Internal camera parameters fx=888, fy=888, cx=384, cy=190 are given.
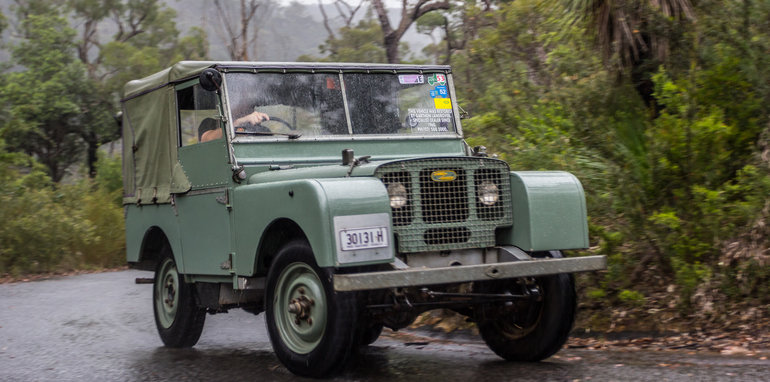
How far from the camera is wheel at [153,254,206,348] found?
28.2 feet

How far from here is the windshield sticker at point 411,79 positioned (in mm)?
8078

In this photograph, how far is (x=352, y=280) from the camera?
552 centimetres

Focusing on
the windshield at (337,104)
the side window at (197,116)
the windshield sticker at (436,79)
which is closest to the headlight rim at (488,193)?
the windshield at (337,104)

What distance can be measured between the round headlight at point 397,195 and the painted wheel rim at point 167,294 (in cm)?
328

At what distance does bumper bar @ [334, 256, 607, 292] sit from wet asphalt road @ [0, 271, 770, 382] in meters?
0.73

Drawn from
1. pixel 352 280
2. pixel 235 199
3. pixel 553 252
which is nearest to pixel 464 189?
pixel 553 252

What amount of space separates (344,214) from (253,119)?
79.5 inches

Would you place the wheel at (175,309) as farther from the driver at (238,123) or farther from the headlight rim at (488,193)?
the headlight rim at (488,193)

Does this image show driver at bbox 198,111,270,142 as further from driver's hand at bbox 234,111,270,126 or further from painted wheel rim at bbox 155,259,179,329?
painted wheel rim at bbox 155,259,179,329

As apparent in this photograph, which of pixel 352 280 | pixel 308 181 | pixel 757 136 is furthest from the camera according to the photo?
pixel 757 136

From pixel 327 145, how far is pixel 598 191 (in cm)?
309

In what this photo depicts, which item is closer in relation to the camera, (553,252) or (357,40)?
(553,252)

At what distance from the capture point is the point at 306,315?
20.4 ft

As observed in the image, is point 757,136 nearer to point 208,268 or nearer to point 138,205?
point 208,268
